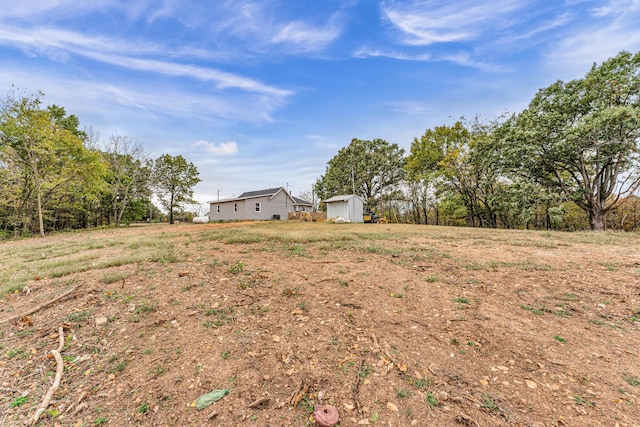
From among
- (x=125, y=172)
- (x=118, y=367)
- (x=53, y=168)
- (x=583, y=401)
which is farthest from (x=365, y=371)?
(x=125, y=172)

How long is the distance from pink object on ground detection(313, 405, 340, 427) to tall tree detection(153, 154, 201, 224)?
2765 cm

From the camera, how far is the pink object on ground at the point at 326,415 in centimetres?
148

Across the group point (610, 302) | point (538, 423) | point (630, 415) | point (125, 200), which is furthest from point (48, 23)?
point (125, 200)

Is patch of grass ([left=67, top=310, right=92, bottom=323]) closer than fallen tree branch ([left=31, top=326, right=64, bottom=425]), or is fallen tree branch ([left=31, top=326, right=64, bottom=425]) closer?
fallen tree branch ([left=31, top=326, right=64, bottom=425])

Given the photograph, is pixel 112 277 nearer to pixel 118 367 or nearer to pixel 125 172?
pixel 118 367

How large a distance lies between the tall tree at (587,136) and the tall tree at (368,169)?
11.7 m

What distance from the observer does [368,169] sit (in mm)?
25312

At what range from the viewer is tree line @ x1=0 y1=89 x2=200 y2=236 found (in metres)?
11.6

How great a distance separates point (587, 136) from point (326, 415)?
1640cm

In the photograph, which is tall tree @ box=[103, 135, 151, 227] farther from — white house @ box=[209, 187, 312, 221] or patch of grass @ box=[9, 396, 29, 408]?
patch of grass @ box=[9, 396, 29, 408]

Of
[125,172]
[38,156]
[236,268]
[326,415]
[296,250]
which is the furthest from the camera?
[125,172]

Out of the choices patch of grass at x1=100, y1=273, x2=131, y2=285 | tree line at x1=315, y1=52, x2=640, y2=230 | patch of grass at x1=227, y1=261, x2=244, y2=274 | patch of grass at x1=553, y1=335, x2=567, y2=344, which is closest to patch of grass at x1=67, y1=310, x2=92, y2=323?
patch of grass at x1=100, y1=273, x2=131, y2=285

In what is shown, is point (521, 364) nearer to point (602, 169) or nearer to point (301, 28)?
point (301, 28)

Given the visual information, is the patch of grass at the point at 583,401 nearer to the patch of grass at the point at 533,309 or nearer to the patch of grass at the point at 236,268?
the patch of grass at the point at 533,309
